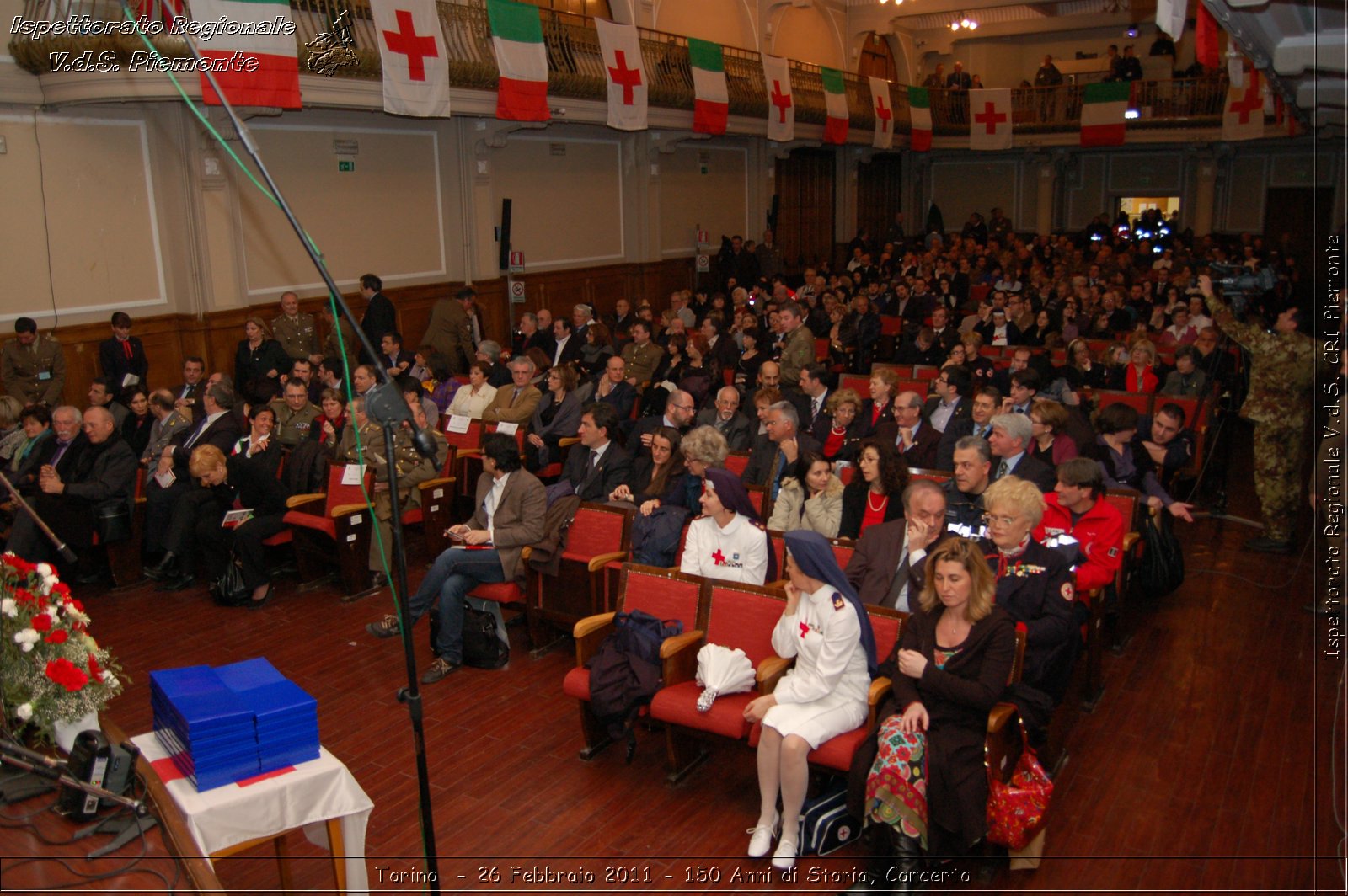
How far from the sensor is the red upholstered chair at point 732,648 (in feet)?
13.8

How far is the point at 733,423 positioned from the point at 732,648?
2.72 meters

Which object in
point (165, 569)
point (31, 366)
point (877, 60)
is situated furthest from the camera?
point (877, 60)

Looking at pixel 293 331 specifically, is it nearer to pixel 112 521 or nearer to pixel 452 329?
Result: pixel 452 329

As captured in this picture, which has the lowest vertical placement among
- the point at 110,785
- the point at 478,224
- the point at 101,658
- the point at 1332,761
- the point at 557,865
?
the point at 557,865

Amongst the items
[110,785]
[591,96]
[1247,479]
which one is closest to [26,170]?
[591,96]

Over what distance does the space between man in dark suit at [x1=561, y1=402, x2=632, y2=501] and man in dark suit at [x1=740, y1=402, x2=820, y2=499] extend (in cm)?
77

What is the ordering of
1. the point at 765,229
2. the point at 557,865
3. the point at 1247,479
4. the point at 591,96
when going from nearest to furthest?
the point at 557,865, the point at 1247,479, the point at 591,96, the point at 765,229

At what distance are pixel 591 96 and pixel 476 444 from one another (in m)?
6.36

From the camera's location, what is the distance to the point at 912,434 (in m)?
6.64

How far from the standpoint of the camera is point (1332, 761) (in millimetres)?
4148

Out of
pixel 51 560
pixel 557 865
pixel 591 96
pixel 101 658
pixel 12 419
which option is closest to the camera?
pixel 101 658

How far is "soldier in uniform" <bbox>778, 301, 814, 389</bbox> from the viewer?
934 centimetres

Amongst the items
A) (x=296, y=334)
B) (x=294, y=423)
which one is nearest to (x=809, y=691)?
(x=294, y=423)

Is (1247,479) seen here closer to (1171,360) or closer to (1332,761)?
(1171,360)
